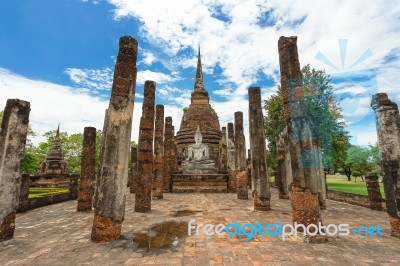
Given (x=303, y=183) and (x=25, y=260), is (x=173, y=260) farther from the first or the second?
(x=303, y=183)

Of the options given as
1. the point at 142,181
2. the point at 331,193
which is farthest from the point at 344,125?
the point at 142,181

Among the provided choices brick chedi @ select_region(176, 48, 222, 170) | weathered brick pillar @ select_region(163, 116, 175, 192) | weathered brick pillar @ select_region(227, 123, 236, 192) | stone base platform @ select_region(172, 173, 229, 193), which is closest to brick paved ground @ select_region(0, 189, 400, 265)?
weathered brick pillar @ select_region(227, 123, 236, 192)

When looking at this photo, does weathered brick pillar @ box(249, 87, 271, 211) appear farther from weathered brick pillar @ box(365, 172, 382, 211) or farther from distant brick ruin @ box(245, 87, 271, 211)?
weathered brick pillar @ box(365, 172, 382, 211)

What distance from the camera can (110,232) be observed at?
202 inches

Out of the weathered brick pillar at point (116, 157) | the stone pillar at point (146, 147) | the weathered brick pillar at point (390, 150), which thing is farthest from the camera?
the stone pillar at point (146, 147)

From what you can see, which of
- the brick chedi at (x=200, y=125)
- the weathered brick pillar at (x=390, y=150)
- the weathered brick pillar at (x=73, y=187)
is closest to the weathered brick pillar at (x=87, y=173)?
the weathered brick pillar at (x=73, y=187)

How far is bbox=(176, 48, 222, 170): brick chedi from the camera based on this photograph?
94.3 feet

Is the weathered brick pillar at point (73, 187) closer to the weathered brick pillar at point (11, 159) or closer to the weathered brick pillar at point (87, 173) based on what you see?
the weathered brick pillar at point (87, 173)

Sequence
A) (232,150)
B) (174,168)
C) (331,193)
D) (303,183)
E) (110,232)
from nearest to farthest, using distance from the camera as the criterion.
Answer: (110,232)
(303,183)
(331,193)
(232,150)
(174,168)

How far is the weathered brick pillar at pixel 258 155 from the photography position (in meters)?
9.01

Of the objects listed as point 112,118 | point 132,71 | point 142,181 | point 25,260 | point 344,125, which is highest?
point 344,125

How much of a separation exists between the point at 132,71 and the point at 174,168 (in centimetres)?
1444

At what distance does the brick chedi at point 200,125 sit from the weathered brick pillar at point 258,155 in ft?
54.5

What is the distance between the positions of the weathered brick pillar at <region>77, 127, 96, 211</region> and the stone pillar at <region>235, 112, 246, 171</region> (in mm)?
7178
